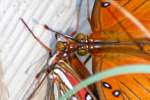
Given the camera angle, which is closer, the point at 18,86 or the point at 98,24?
the point at 98,24

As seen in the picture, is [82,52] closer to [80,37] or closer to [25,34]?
[80,37]

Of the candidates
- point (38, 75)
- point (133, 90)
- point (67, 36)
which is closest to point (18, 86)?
point (38, 75)

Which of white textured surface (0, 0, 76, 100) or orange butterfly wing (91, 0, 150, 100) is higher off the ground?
white textured surface (0, 0, 76, 100)

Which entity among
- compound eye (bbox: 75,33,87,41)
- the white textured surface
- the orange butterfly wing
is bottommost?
the orange butterfly wing

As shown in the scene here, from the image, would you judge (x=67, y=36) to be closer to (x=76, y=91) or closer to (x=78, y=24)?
(x=78, y=24)

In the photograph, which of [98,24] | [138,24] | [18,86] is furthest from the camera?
[18,86]

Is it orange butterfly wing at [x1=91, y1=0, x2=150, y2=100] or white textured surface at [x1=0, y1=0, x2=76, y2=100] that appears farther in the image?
white textured surface at [x1=0, y1=0, x2=76, y2=100]

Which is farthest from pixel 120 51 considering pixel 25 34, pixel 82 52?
pixel 25 34
